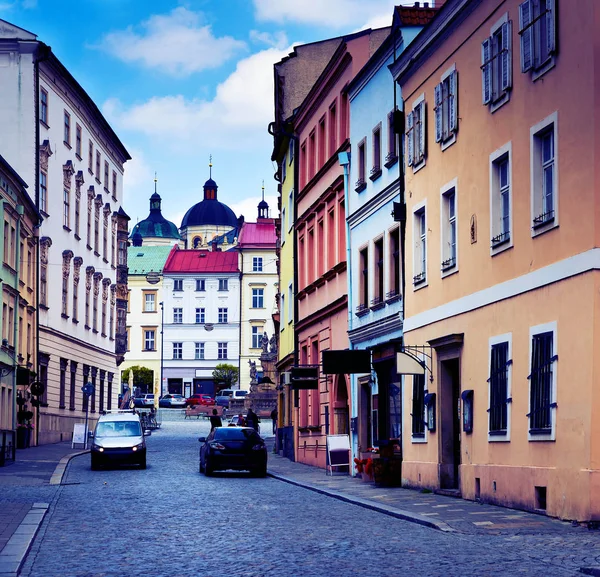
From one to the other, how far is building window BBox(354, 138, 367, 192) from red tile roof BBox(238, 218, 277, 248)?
95.1 meters

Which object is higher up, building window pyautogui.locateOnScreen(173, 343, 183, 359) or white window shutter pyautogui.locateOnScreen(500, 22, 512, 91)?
white window shutter pyautogui.locateOnScreen(500, 22, 512, 91)

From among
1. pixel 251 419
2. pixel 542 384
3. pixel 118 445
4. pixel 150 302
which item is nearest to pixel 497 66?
pixel 542 384

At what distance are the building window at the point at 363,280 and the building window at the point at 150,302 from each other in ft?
342

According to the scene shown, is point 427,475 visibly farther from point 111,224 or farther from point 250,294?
point 250,294

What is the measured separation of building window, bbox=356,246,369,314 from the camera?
32844mm

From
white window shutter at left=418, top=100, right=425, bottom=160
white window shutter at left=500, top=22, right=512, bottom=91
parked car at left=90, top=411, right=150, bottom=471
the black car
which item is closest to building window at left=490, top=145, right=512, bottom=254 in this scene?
white window shutter at left=500, top=22, right=512, bottom=91

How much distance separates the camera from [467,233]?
23.7 m

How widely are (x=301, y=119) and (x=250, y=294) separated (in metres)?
86.8

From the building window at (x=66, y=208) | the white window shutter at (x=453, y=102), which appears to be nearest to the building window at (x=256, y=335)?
the building window at (x=66, y=208)

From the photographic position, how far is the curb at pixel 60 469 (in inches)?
1208

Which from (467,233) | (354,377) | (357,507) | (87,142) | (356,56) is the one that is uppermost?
(87,142)

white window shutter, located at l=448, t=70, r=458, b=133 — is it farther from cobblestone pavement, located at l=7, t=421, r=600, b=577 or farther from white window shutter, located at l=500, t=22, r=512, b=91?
cobblestone pavement, located at l=7, t=421, r=600, b=577

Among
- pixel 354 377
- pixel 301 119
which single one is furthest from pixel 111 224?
pixel 354 377

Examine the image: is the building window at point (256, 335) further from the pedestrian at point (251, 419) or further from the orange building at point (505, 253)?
the orange building at point (505, 253)
